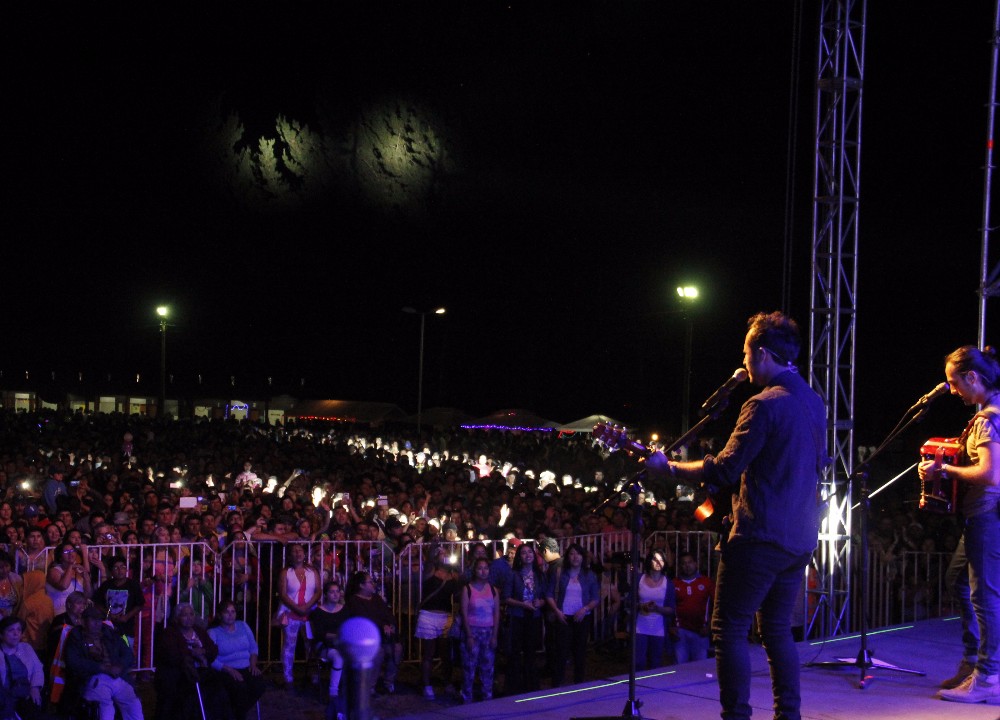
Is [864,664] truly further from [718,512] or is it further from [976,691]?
[718,512]

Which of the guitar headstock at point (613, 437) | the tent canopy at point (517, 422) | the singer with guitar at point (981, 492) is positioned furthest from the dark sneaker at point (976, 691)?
the tent canopy at point (517, 422)

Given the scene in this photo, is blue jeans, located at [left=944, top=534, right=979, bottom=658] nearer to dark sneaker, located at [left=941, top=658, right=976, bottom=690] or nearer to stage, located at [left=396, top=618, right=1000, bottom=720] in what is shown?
dark sneaker, located at [left=941, top=658, right=976, bottom=690]

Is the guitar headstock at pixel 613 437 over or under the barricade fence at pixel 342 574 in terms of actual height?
over

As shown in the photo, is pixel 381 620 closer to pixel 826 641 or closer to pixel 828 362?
pixel 826 641

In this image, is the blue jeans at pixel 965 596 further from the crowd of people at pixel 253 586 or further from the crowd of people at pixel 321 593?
the crowd of people at pixel 253 586

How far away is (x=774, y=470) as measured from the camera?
3805 millimetres

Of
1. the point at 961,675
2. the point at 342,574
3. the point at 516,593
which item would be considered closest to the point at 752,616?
the point at 961,675

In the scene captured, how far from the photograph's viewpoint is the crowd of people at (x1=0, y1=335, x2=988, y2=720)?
304 inches

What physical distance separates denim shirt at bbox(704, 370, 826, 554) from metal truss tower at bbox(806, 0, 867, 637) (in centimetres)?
542

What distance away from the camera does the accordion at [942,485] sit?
495 centimetres

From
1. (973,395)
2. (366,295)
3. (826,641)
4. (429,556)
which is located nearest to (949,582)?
(973,395)

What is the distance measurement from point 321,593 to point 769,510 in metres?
6.82

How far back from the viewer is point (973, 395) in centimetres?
489

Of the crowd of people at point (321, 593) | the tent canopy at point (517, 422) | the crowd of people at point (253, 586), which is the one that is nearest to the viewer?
the crowd of people at point (321, 593)
